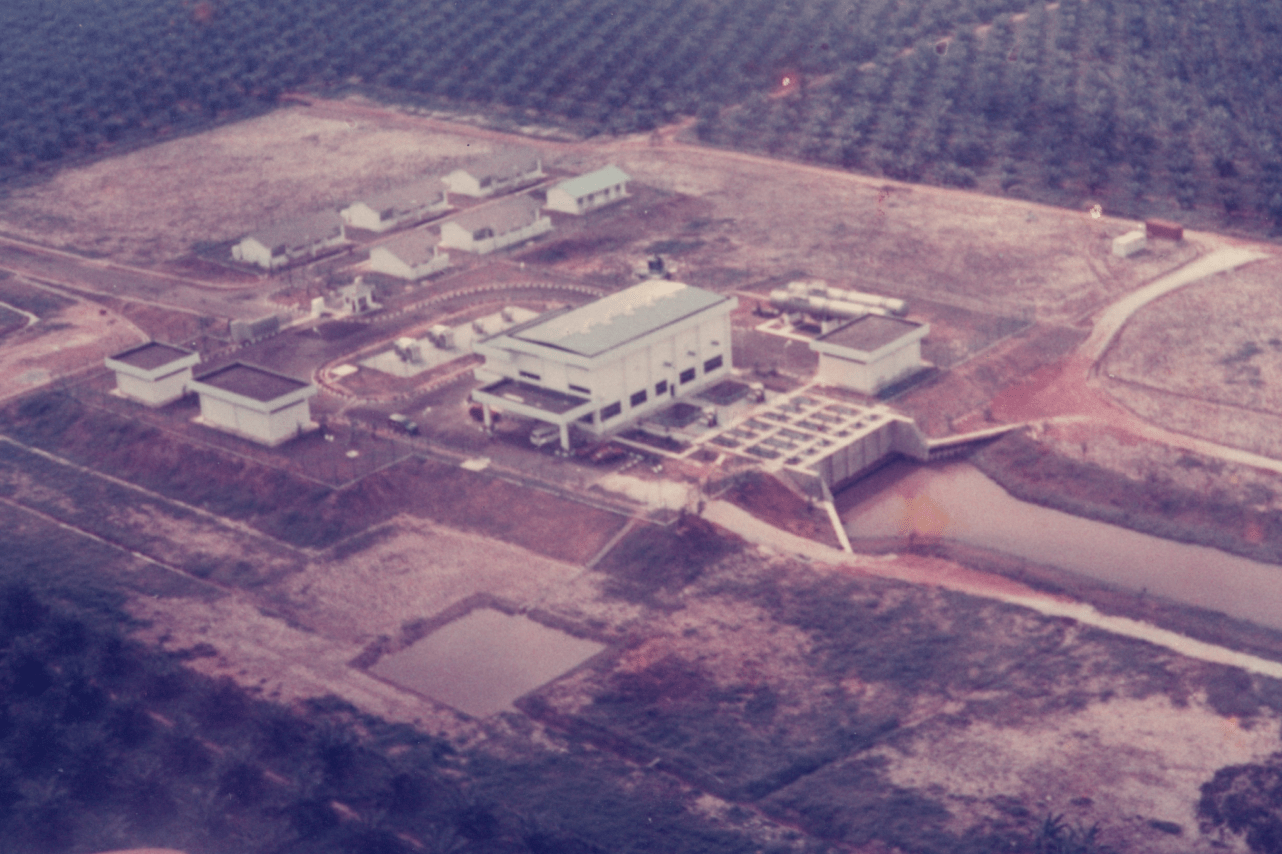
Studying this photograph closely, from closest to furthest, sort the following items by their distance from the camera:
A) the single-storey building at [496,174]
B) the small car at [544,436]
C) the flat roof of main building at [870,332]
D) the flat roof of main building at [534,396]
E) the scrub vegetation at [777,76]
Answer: the small car at [544,436] < the flat roof of main building at [534,396] < the flat roof of main building at [870,332] < the scrub vegetation at [777,76] < the single-storey building at [496,174]

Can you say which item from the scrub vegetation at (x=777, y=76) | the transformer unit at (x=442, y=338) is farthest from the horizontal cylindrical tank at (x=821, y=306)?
the scrub vegetation at (x=777, y=76)

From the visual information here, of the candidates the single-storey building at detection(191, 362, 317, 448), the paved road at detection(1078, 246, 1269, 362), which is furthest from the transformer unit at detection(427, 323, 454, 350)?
the paved road at detection(1078, 246, 1269, 362)

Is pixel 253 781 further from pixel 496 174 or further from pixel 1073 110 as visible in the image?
pixel 1073 110

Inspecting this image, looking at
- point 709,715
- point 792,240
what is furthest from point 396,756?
point 792,240

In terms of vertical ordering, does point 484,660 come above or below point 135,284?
below

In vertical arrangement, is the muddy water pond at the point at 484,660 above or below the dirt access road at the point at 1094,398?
below

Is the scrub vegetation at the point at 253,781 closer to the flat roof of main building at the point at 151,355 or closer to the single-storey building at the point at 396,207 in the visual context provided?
the flat roof of main building at the point at 151,355

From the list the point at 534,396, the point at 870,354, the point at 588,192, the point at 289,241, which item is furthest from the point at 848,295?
the point at 289,241

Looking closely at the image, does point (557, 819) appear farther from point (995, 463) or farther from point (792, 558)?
point (995, 463)
